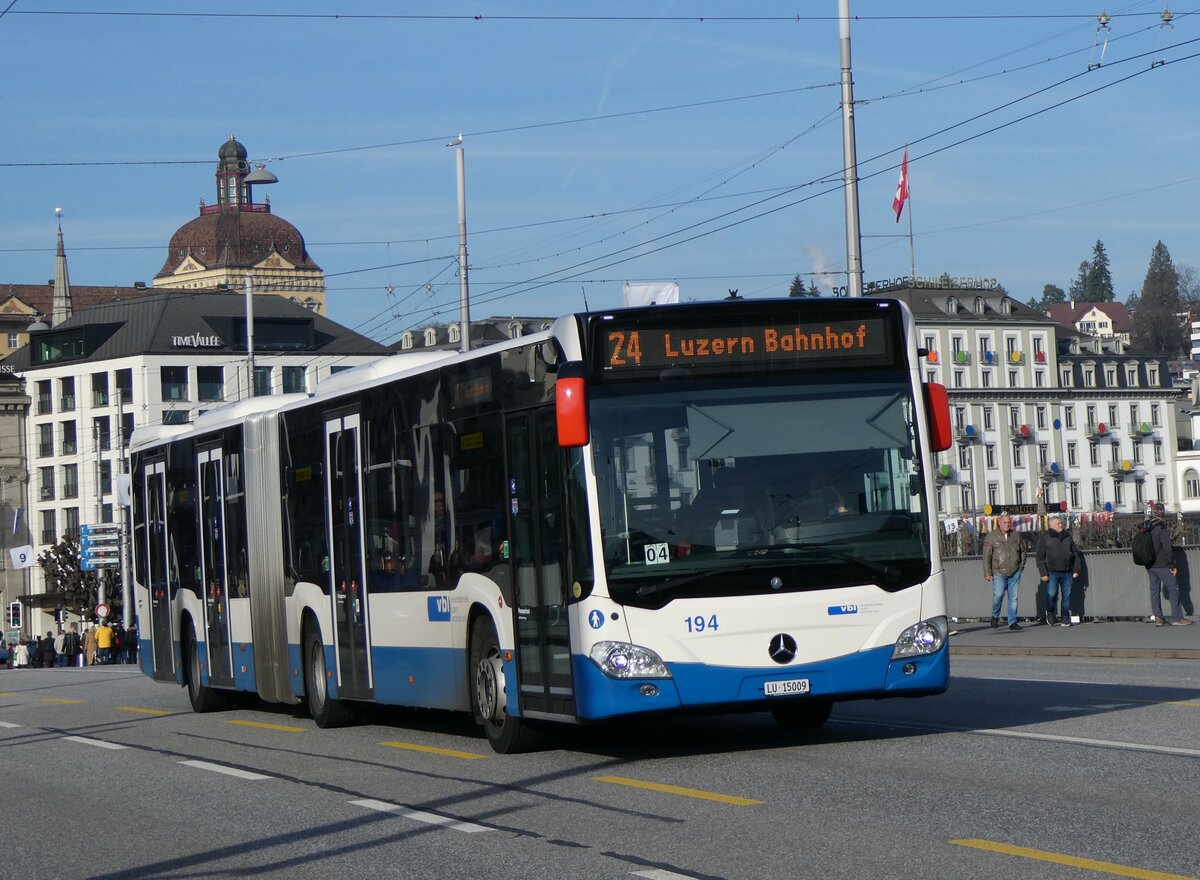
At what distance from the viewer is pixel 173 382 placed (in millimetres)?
113688

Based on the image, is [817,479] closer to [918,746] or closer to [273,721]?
[918,746]

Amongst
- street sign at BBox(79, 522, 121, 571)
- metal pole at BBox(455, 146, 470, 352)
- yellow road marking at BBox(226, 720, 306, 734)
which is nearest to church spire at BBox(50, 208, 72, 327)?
street sign at BBox(79, 522, 121, 571)

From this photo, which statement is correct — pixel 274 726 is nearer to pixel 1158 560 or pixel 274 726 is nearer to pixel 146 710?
pixel 146 710

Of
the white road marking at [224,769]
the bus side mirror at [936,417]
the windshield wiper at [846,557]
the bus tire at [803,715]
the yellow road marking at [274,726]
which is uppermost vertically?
the bus side mirror at [936,417]

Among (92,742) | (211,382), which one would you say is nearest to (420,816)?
(92,742)

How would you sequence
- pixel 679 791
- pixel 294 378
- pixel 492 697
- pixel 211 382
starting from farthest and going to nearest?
pixel 294 378 → pixel 211 382 → pixel 492 697 → pixel 679 791

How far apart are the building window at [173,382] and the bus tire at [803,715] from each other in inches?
4019

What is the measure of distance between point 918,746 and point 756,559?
1569mm

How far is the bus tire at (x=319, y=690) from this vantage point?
18.0m

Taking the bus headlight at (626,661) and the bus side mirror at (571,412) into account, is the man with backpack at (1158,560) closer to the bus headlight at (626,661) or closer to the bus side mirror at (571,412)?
the bus headlight at (626,661)

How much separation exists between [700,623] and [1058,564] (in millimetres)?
17232

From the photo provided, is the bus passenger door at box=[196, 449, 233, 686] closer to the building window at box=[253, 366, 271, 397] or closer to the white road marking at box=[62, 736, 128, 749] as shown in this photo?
the white road marking at box=[62, 736, 128, 749]

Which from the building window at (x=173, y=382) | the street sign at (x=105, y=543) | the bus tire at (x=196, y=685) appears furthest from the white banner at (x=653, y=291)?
the building window at (x=173, y=382)

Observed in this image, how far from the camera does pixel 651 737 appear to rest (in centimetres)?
1480
